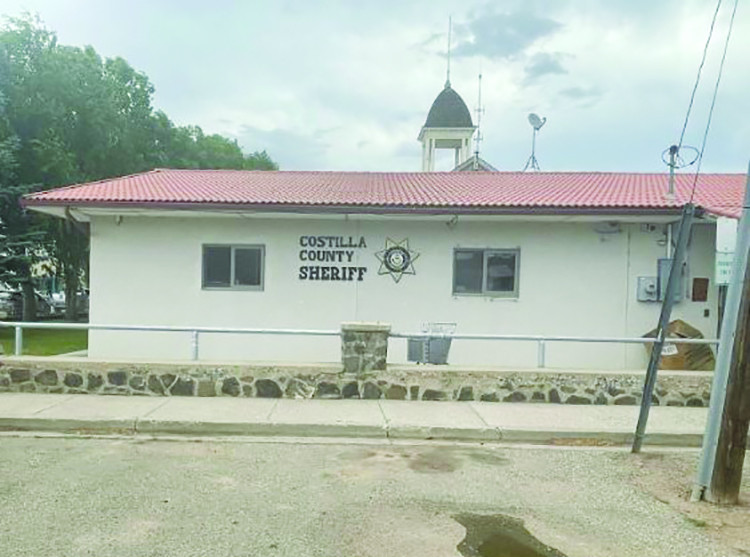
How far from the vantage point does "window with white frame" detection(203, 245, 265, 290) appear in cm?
1257

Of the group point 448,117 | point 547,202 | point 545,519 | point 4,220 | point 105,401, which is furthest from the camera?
point 448,117

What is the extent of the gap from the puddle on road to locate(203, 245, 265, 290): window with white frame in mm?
8279

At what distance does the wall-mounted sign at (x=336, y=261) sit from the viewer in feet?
40.9

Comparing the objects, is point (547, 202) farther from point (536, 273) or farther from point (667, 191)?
point (667, 191)

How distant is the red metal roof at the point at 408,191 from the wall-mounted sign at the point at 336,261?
0.85m

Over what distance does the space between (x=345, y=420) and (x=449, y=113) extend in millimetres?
26096

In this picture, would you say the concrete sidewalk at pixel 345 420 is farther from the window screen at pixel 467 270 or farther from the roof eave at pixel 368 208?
the roof eave at pixel 368 208

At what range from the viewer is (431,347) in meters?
11.4

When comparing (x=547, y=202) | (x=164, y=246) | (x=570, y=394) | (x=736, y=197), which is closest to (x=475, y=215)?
(x=547, y=202)

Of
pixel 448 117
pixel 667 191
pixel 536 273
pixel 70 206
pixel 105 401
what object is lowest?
pixel 105 401

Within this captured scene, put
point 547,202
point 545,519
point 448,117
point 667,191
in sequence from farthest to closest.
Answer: point 448,117
point 667,191
point 547,202
point 545,519

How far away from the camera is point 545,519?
5.10m

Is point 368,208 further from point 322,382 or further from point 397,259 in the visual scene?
point 322,382

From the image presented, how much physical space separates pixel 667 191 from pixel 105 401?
11.3 meters
